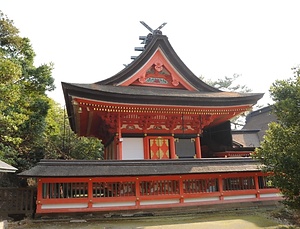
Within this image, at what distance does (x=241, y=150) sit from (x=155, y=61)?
721 centimetres

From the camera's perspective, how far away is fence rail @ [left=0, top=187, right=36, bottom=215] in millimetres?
9250

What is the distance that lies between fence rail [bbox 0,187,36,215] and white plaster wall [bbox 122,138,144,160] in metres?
4.35

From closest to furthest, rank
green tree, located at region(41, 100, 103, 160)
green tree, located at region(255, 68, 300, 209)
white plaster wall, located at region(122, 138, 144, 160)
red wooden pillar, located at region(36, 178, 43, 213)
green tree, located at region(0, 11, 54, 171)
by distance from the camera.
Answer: green tree, located at region(255, 68, 300, 209), red wooden pillar, located at region(36, 178, 43, 213), white plaster wall, located at region(122, 138, 144, 160), green tree, located at region(0, 11, 54, 171), green tree, located at region(41, 100, 103, 160)

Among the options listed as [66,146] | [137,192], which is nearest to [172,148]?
[137,192]

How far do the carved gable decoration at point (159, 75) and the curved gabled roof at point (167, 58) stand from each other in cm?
17

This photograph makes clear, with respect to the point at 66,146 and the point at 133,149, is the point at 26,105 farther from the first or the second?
the point at 66,146

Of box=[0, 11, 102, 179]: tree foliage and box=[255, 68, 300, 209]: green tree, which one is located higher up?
box=[0, 11, 102, 179]: tree foliage

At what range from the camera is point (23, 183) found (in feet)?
54.4

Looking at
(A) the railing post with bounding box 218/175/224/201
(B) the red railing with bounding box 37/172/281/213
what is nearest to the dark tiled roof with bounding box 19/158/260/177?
(B) the red railing with bounding box 37/172/281/213

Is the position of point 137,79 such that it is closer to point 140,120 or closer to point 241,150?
point 140,120

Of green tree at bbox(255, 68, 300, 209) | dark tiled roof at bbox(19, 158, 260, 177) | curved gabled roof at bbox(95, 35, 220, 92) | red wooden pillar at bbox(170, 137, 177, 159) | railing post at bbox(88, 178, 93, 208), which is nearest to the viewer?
green tree at bbox(255, 68, 300, 209)

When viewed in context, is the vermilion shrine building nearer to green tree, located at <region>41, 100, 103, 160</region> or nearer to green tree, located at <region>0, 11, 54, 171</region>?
green tree, located at <region>0, 11, 54, 171</region>

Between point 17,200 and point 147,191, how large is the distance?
4678mm

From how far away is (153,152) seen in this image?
41.5 ft
